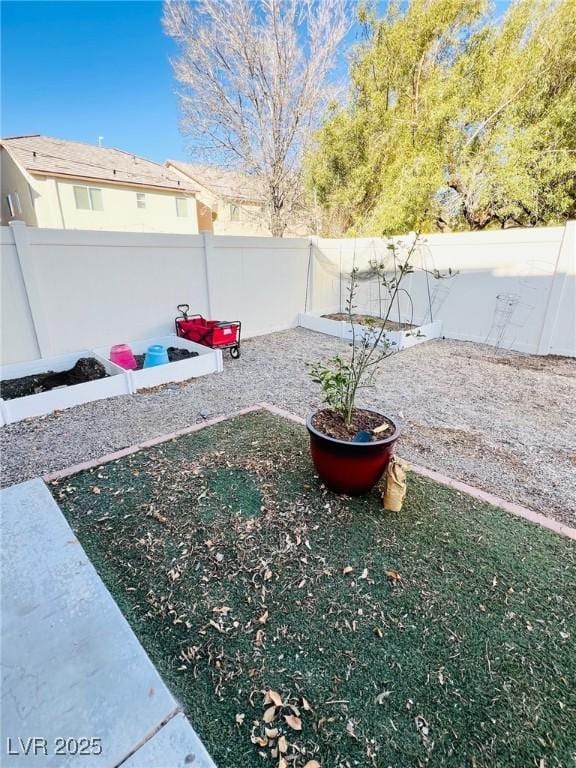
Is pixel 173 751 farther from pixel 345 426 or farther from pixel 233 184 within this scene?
pixel 233 184

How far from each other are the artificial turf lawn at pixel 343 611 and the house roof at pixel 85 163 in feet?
44.0

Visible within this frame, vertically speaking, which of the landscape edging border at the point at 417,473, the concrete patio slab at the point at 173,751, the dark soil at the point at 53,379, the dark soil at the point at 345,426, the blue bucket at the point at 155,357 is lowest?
the landscape edging border at the point at 417,473

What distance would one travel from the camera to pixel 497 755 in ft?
3.73

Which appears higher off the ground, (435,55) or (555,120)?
(435,55)

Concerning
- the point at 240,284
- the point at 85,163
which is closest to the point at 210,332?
the point at 240,284

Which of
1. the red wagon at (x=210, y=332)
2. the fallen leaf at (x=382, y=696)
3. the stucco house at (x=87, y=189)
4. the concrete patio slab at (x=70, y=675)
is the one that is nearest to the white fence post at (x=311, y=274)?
the red wagon at (x=210, y=332)

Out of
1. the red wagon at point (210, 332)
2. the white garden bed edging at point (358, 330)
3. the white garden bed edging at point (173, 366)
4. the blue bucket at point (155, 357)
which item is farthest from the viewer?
the white garden bed edging at point (358, 330)

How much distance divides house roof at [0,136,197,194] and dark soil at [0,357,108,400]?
10.8m

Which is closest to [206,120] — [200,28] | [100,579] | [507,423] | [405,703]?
[200,28]

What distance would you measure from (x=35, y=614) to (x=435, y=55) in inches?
445

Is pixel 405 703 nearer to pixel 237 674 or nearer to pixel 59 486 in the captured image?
pixel 237 674

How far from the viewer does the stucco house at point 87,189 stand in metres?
11.7

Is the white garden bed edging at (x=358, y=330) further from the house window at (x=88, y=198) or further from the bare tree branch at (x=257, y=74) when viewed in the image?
the house window at (x=88, y=198)

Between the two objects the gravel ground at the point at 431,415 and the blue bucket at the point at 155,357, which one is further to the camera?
the blue bucket at the point at 155,357
